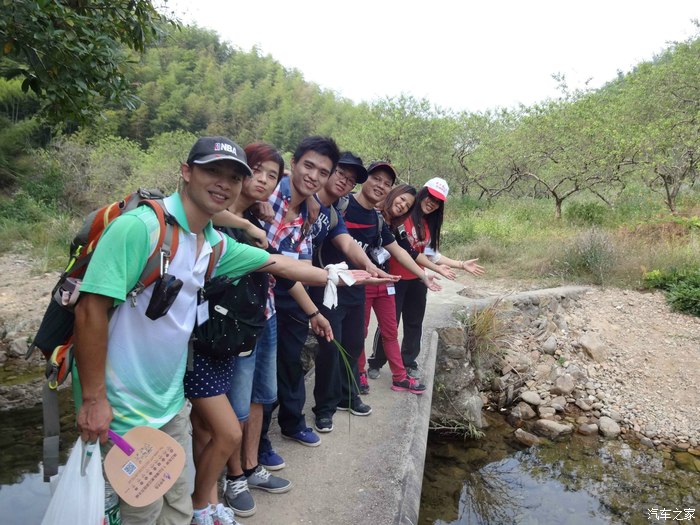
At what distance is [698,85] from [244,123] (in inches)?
1153

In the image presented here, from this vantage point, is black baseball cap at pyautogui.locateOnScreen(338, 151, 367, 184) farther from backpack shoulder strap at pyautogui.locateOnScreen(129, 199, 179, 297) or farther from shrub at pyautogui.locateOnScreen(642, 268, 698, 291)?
shrub at pyautogui.locateOnScreen(642, 268, 698, 291)

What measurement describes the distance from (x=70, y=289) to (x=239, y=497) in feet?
4.58

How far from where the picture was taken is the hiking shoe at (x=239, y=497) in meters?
2.29

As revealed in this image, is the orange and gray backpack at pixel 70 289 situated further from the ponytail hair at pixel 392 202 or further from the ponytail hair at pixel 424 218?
the ponytail hair at pixel 424 218

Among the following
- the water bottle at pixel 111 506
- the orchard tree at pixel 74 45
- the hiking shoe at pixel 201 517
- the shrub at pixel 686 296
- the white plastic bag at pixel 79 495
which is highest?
the orchard tree at pixel 74 45

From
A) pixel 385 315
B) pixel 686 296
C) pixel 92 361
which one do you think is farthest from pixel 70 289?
pixel 686 296

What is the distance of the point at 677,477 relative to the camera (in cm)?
466

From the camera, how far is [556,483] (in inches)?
180

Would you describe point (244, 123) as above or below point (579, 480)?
above

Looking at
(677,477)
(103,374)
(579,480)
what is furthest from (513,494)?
(103,374)

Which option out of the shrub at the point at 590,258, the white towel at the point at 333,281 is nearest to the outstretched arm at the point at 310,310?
the white towel at the point at 333,281

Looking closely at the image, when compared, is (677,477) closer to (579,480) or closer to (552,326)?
(579,480)

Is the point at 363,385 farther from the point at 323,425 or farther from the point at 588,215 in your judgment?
the point at 588,215

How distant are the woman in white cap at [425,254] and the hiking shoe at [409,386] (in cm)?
18
